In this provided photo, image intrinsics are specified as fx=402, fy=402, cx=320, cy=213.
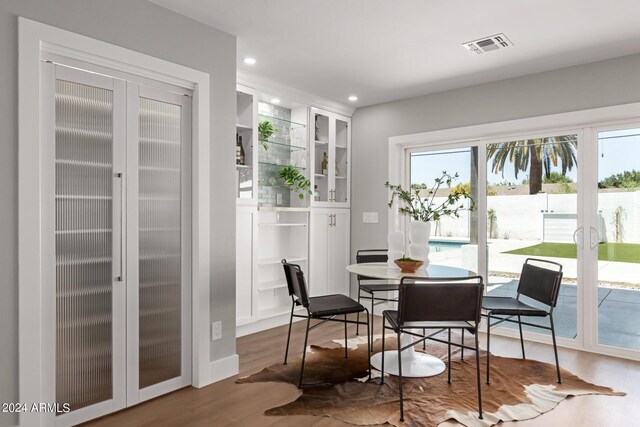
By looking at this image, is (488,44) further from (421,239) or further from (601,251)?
(601,251)

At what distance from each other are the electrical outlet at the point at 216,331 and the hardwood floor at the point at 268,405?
33 cm

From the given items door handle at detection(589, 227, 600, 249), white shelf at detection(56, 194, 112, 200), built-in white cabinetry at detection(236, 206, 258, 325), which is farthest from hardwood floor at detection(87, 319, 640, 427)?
white shelf at detection(56, 194, 112, 200)

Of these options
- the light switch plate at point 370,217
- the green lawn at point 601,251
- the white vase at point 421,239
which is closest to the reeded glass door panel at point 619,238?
the green lawn at point 601,251

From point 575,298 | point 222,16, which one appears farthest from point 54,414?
point 575,298

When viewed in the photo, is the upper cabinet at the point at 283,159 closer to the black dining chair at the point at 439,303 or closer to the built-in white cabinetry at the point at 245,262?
the built-in white cabinetry at the point at 245,262

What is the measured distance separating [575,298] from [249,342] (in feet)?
10.5

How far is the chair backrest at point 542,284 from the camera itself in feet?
9.81

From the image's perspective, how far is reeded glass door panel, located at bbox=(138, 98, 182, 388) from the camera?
269 cm

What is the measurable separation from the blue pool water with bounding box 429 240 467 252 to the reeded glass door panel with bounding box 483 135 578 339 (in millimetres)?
367

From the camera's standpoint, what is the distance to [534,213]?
13.6 ft

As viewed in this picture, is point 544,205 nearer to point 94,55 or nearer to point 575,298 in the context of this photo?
point 575,298

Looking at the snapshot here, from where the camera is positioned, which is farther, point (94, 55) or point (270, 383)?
point (270, 383)

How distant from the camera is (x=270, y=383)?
295 centimetres

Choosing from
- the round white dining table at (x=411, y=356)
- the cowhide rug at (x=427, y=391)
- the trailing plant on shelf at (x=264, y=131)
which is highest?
the trailing plant on shelf at (x=264, y=131)
